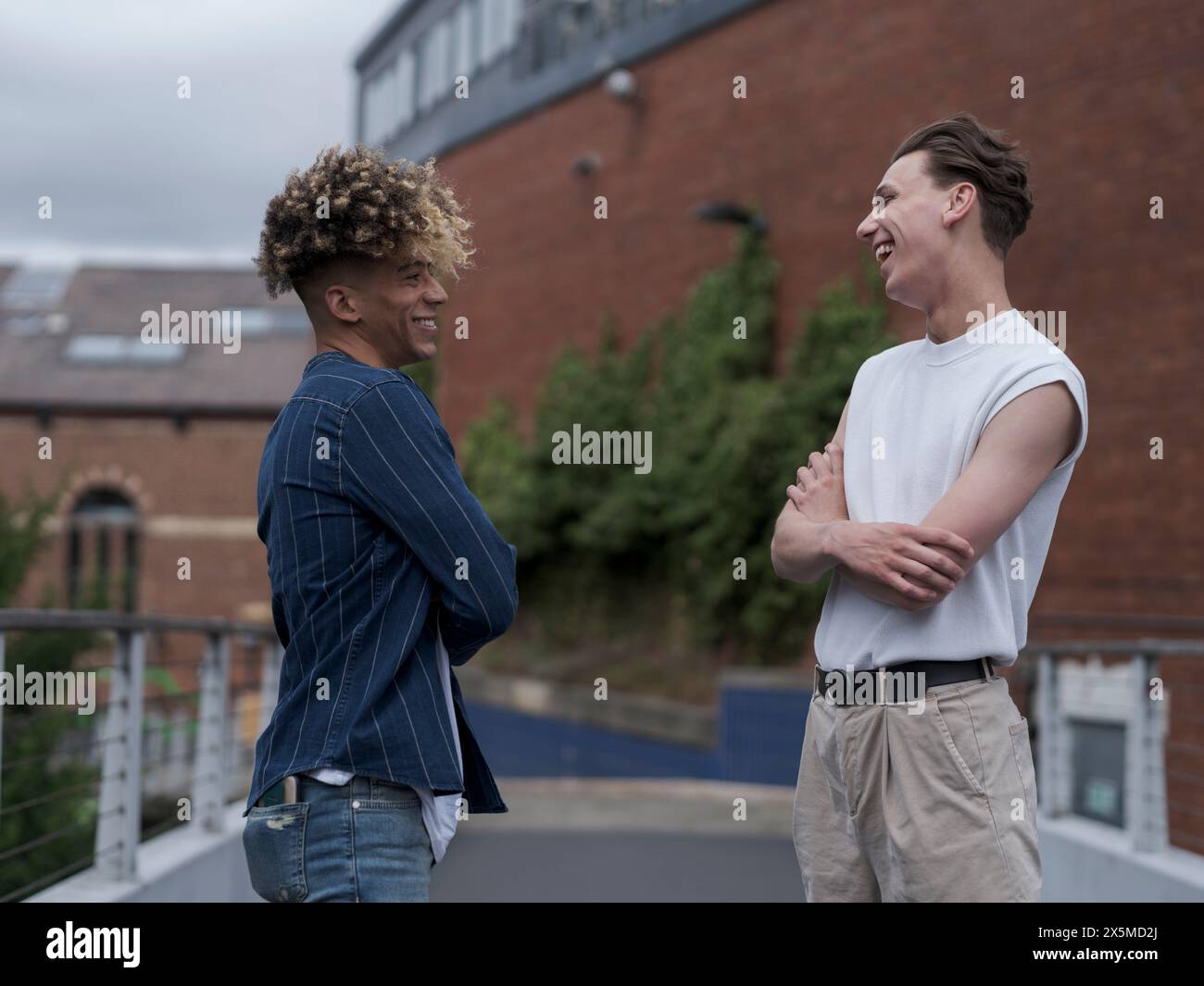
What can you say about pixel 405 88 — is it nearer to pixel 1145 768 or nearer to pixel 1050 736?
pixel 1050 736

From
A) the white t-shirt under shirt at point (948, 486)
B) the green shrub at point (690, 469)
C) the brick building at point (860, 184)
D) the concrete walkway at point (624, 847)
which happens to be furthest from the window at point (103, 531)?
the white t-shirt under shirt at point (948, 486)

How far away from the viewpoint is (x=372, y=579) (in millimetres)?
1900

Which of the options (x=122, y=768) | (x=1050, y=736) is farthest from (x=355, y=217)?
(x=1050, y=736)

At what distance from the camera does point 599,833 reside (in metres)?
8.30

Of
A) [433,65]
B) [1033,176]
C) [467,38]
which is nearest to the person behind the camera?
[1033,176]

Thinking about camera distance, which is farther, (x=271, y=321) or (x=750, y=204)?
(x=271, y=321)

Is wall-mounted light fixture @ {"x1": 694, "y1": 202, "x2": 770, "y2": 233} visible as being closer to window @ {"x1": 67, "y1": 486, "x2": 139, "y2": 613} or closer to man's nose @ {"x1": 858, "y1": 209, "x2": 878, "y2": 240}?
man's nose @ {"x1": 858, "y1": 209, "x2": 878, "y2": 240}

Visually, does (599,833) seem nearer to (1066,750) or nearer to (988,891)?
(1066,750)

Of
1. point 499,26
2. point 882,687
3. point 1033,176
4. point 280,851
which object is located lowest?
point 280,851

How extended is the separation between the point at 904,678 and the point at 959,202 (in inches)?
28.4

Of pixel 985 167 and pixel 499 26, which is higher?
pixel 499 26

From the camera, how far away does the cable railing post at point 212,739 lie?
5.41 metres

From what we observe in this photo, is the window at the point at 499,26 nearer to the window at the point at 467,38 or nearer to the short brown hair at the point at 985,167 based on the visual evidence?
the window at the point at 467,38
